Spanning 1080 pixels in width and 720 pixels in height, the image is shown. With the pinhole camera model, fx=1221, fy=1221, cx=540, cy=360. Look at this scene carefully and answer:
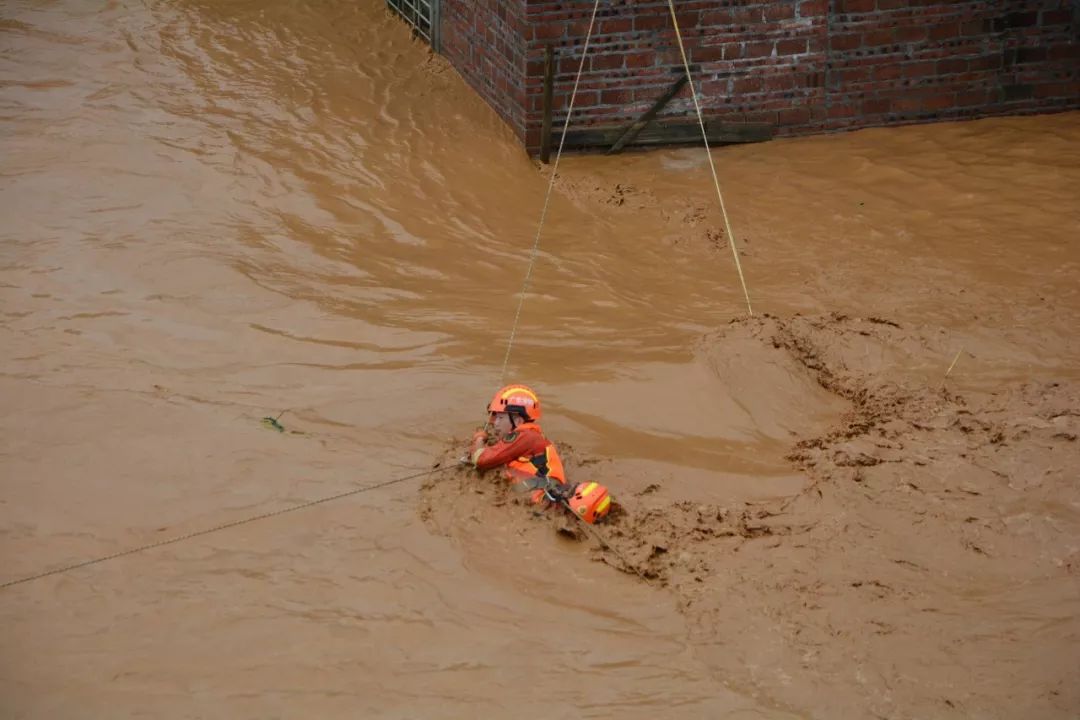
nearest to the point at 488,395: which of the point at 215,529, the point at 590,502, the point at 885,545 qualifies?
the point at 590,502

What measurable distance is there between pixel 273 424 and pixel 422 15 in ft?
22.2

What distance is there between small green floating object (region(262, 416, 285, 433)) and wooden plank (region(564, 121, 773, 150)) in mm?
4615

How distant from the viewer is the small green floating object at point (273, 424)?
6867 millimetres

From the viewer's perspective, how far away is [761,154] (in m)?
10.6

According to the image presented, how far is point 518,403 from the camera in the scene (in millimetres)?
6359

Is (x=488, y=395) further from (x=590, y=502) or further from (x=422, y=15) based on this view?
(x=422, y=15)

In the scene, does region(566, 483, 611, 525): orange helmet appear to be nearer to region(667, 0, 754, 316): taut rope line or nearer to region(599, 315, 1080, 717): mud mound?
region(599, 315, 1080, 717): mud mound

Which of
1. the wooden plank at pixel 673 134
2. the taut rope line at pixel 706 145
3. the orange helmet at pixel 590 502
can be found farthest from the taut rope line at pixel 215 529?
the wooden plank at pixel 673 134

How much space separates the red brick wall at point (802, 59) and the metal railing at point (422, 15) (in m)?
1.18

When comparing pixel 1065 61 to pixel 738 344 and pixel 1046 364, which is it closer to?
pixel 1046 364

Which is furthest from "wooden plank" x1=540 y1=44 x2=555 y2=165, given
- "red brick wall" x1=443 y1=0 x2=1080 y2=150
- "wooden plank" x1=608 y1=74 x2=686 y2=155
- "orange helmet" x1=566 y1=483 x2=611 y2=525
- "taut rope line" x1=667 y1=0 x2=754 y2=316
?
"orange helmet" x1=566 y1=483 x2=611 y2=525

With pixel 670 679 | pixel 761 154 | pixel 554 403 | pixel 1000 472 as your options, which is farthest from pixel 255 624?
pixel 761 154

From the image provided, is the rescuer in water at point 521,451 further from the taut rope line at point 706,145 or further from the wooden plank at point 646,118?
the wooden plank at point 646,118

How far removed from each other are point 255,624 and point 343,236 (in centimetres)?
428
